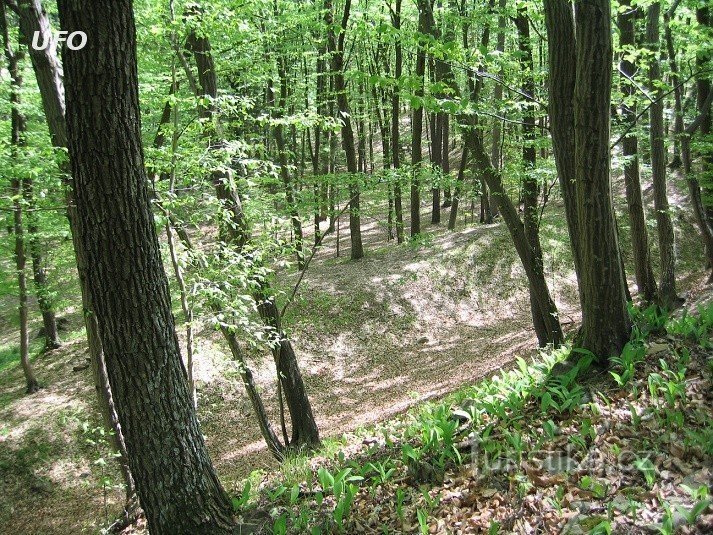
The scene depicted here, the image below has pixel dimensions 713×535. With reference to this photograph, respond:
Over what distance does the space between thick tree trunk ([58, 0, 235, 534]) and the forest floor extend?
2.46 metres

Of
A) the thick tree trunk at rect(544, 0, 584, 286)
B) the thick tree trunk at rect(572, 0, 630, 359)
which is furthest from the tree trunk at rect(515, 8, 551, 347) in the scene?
the thick tree trunk at rect(572, 0, 630, 359)

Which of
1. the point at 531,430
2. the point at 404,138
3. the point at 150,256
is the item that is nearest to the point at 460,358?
the point at 531,430

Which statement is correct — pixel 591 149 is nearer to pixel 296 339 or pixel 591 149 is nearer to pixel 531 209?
pixel 531 209

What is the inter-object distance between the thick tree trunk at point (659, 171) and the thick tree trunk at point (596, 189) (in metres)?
5.12

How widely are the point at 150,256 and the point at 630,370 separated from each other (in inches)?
154

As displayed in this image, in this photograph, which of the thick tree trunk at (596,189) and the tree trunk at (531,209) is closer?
the thick tree trunk at (596,189)

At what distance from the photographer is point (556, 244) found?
55.5ft

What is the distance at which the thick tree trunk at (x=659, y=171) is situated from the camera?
8.61 m

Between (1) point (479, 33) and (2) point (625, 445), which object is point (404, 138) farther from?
(2) point (625, 445)

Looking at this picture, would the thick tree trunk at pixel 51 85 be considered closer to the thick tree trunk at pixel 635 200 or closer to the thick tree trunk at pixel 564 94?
the thick tree trunk at pixel 564 94

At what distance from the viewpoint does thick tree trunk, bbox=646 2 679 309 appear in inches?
339

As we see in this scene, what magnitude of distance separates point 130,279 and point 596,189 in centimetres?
392

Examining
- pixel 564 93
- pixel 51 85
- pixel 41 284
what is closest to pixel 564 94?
pixel 564 93

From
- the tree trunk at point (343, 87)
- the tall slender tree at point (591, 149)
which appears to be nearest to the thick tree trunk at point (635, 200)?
the tall slender tree at point (591, 149)
